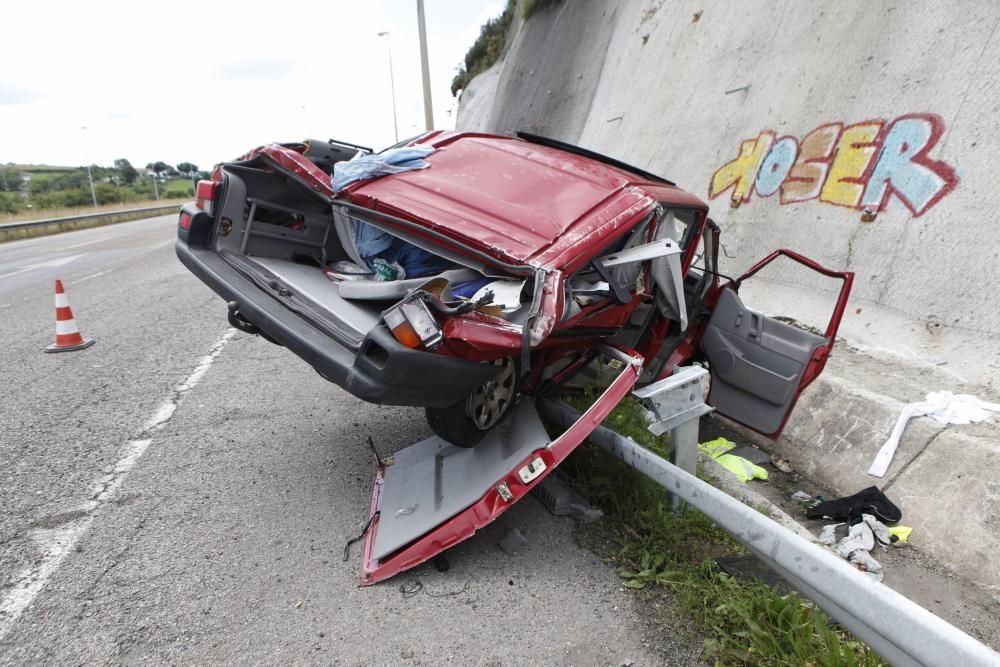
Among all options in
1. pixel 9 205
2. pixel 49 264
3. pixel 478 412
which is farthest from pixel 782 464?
Answer: pixel 9 205

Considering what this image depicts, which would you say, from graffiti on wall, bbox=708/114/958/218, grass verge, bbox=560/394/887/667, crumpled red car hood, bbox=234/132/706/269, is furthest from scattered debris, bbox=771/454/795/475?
graffiti on wall, bbox=708/114/958/218

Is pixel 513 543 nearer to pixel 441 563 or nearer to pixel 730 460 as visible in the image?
pixel 441 563

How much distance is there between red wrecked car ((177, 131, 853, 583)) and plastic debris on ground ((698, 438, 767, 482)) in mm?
274

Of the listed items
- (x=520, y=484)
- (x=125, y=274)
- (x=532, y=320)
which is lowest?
(x=125, y=274)

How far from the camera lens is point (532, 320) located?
8.71ft

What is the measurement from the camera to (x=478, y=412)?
3.23 metres

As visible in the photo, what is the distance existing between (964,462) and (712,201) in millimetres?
5707

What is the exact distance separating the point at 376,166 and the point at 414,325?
1.56 m

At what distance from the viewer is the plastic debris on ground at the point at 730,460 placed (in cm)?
434

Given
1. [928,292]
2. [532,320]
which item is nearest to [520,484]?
[532,320]

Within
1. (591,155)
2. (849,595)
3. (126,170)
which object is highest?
(591,155)

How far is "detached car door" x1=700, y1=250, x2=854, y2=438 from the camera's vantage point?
13.8 ft

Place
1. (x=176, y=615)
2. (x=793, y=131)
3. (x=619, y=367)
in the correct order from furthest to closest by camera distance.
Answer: (x=793, y=131)
(x=619, y=367)
(x=176, y=615)

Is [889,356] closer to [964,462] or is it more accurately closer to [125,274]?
[964,462]
